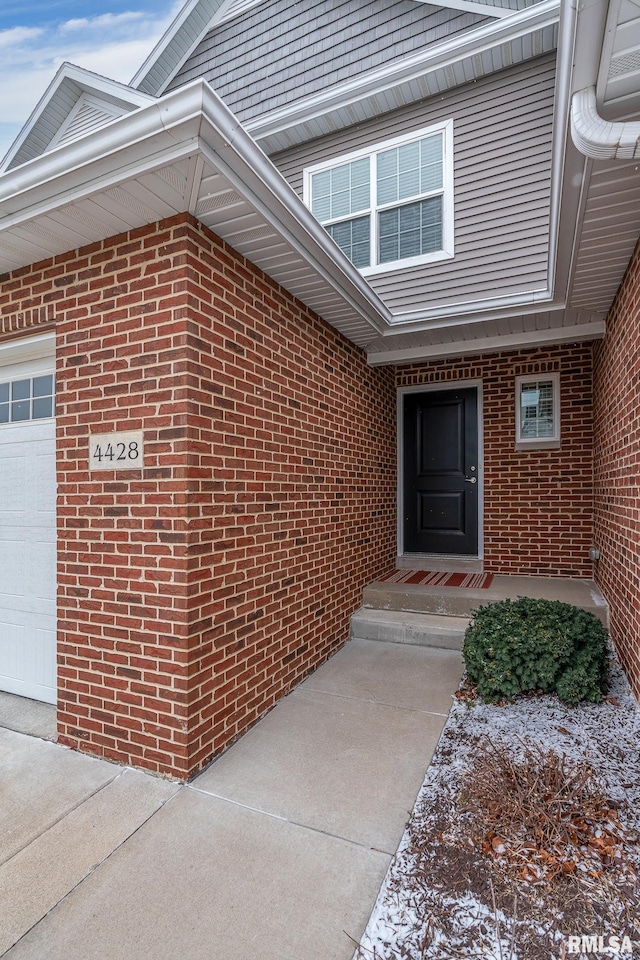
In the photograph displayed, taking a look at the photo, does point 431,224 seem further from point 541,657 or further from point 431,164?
point 541,657

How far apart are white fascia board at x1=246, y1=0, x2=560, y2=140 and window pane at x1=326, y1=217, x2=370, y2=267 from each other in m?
1.13

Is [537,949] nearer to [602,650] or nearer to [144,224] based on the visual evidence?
[602,650]

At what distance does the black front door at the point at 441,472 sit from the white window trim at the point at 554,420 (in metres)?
0.47

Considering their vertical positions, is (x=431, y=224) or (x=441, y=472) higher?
(x=431, y=224)

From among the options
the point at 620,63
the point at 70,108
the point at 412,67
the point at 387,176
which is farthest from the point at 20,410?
the point at 70,108

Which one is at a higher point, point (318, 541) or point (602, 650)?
point (318, 541)

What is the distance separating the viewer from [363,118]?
533 cm

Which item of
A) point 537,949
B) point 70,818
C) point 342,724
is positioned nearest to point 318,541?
point 342,724

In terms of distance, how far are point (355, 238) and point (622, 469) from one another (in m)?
3.85

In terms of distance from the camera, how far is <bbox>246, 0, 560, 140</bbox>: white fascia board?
444 centimetres

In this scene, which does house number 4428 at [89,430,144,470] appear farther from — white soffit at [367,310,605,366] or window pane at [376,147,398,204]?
window pane at [376,147,398,204]

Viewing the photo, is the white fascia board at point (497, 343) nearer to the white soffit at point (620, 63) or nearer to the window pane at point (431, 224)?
the window pane at point (431, 224)

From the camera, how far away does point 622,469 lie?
129 inches

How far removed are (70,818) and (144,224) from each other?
9.33 ft
